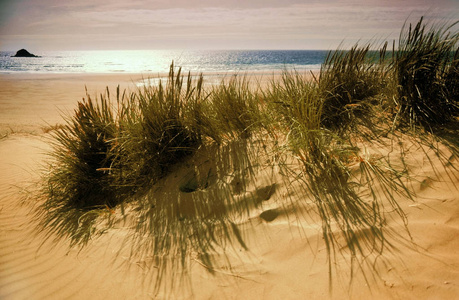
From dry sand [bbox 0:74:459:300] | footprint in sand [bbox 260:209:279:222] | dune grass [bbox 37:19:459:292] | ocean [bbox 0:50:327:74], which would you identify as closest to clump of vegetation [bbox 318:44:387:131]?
dune grass [bbox 37:19:459:292]

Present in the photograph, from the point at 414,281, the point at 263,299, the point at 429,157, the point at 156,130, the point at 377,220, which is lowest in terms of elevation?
the point at 263,299

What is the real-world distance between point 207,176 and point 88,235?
1.26 m

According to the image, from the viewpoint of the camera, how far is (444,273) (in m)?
1.61

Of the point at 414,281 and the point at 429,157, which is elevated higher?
the point at 429,157

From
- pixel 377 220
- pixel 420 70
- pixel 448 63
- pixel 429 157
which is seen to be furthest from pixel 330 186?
pixel 448 63

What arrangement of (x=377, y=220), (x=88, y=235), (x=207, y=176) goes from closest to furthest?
1. (x=377, y=220)
2. (x=88, y=235)
3. (x=207, y=176)

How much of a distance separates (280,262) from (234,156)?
131cm

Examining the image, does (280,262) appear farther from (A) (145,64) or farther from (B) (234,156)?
(A) (145,64)

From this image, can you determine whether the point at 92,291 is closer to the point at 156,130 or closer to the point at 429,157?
the point at 156,130

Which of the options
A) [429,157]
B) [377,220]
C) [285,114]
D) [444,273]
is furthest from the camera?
[285,114]

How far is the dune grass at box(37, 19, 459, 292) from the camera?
2.29 metres

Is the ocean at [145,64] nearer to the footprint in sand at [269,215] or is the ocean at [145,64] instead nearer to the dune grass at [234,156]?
the dune grass at [234,156]

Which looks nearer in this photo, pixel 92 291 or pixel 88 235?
pixel 92 291

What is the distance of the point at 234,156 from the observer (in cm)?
301
